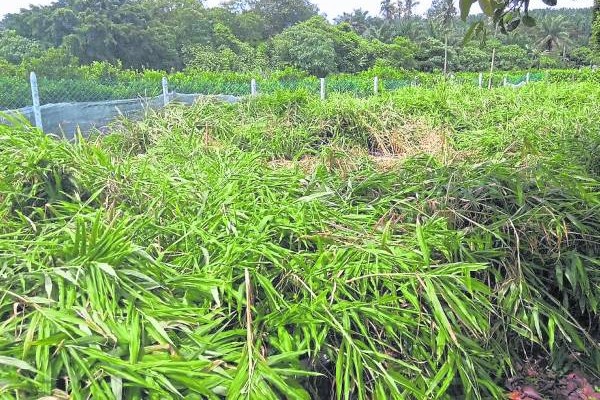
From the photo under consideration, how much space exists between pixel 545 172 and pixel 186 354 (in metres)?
2.03

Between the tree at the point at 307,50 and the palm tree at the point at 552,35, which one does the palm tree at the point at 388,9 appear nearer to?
the palm tree at the point at 552,35

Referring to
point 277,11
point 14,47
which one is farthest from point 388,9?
point 14,47

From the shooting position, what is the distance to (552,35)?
45938mm

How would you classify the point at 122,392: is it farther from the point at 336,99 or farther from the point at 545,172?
the point at 336,99

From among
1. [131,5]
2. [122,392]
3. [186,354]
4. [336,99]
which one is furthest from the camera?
[131,5]

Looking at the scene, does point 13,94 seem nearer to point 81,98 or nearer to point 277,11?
point 81,98

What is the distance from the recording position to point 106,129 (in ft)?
17.7

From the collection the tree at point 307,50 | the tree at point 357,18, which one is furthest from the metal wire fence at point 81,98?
the tree at point 357,18

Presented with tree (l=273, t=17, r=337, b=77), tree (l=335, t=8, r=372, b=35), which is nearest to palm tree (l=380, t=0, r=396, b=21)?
tree (l=335, t=8, r=372, b=35)

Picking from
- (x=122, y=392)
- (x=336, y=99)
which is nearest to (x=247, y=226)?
(x=122, y=392)

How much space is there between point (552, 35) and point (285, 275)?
50949 millimetres

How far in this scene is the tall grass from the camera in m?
1.36

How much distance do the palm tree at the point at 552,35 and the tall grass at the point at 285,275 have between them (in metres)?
48.3

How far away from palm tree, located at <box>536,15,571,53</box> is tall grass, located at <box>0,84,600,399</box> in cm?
4833
